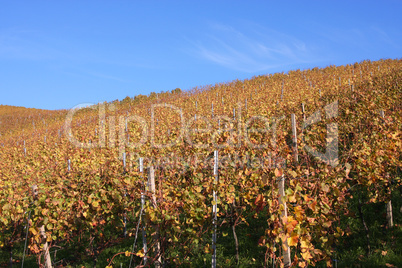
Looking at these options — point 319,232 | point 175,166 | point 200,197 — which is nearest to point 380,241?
point 319,232

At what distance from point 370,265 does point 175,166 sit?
3.82m

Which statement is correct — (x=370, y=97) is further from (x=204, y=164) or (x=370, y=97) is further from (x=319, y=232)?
(x=319, y=232)

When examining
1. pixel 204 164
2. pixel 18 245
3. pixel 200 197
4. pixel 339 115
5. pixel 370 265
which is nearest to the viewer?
pixel 200 197

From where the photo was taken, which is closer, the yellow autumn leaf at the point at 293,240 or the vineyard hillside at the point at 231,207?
the yellow autumn leaf at the point at 293,240

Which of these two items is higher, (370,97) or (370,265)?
(370,97)

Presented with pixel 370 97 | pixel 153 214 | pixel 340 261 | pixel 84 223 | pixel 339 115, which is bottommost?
pixel 340 261

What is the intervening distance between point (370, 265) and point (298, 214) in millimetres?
2450

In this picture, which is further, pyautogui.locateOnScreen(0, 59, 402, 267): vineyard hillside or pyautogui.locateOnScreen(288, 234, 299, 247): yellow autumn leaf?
pyautogui.locateOnScreen(0, 59, 402, 267): vineyard hillside

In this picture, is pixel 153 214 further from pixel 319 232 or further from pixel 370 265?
pixel 370 265

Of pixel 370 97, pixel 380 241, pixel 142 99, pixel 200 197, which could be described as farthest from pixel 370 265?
pixel 142 99

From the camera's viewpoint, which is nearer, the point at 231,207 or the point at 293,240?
the point at 293,240

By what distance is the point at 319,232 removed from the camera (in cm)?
336

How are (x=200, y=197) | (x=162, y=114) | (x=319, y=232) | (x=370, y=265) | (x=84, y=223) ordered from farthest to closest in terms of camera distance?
(x=162, y=114) → (x=84, y=223) → (x=370, y=265) → (x=200, y=197) → (x=319, y=232)

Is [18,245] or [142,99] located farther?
[142,99]
